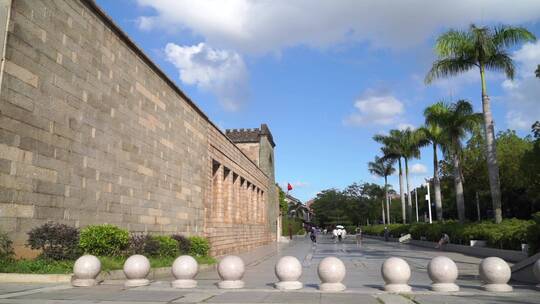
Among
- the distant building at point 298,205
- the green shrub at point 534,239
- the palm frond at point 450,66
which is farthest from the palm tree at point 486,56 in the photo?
the distant building at point 298,205

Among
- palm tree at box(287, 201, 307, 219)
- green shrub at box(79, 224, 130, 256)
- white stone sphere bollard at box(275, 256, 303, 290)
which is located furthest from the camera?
palm tree at box(287, 201, 307, 219)

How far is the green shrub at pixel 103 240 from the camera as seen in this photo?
1070 centimetres

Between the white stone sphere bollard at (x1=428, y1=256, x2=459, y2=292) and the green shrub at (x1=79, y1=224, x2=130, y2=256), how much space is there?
7.23 m

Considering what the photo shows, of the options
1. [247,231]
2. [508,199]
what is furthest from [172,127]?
[508,199]

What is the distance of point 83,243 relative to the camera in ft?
34.7

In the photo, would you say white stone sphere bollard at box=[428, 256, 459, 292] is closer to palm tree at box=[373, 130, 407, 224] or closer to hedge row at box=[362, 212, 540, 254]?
hedge row at box=[362, 212, 540, 254]

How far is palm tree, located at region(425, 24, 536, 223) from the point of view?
2309 cm

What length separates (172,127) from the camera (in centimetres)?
1825

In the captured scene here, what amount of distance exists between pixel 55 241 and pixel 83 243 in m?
0.81

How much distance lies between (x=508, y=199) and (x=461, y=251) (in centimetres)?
3342

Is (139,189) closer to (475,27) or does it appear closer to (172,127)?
(172,127)

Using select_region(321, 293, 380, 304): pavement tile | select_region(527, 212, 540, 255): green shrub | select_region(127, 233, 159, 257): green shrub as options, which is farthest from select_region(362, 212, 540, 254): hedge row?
select_region(127, 233, 159, 257): green shrub

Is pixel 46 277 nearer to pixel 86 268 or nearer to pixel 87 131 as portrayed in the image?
pixel 86 268

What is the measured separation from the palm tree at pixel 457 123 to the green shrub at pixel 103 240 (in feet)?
81.6
